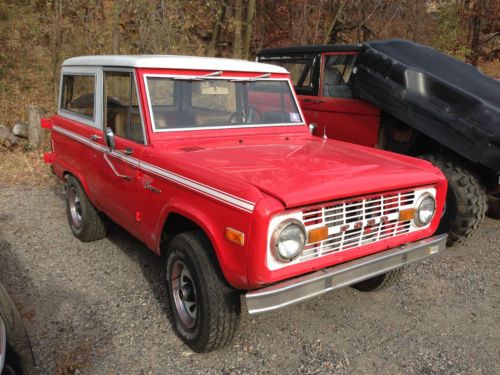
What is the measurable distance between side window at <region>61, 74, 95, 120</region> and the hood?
4.47ft

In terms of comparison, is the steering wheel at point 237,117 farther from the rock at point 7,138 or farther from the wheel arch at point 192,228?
the rock at point 7,138

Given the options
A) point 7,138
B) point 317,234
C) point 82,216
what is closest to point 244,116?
point 317,234

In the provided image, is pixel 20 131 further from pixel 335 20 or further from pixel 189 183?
pixel 335 20

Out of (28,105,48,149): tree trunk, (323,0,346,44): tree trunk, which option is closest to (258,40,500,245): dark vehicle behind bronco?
(28,105,48,149): tree trunk

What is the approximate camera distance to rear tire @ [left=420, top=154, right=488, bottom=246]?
179 inches

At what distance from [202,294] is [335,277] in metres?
0.78

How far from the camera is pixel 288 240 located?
237cm

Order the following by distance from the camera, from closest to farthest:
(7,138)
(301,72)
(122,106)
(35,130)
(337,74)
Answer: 1. (122,106)
2. (337,74)
3. (301,72)
4. (35,130)
5. (7,138)

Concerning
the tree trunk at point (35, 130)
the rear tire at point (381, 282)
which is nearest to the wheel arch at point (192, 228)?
the rear tire at point (381, 282)

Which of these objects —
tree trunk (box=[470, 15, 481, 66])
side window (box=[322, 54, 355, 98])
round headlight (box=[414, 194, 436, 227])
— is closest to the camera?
round headlight (box=[414, 194, 436, 227])

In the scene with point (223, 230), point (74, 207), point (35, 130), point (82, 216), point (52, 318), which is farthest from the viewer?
point (35, 130)

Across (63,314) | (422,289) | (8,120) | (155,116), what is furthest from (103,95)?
(8,120)

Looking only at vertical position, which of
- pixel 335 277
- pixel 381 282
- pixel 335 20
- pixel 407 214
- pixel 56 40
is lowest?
pixel 381 282

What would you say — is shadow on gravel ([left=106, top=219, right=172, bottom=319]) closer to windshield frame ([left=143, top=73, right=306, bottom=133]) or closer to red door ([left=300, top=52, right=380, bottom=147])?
windshield frame ([left=143, top=73, right=306, bottom=133])
